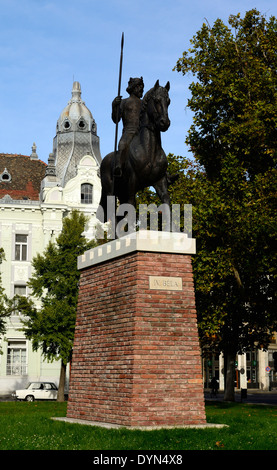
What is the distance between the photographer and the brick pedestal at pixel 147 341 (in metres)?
14.1

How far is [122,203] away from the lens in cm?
1727

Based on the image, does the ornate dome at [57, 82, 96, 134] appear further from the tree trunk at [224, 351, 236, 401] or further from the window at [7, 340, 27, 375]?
the tree trunk at [224, 351, 236, 401]

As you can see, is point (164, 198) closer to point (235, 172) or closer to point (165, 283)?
point (165, 283)

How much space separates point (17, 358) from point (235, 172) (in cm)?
2565

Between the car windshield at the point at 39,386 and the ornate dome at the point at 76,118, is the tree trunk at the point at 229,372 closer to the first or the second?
the car windshield at the point at 39,386

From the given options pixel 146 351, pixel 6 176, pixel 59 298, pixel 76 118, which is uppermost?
pixel 76 118

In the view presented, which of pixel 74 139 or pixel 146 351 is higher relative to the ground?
pixel 74 139

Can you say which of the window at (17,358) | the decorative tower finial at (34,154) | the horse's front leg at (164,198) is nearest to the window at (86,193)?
the decorative tower finial at (34,154)

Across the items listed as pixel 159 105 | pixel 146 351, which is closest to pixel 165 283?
pixel 146 351

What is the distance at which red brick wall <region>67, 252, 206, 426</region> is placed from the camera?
46.1 ft

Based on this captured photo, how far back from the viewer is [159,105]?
15.6 metres

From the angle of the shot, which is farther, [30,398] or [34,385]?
[34,385]
